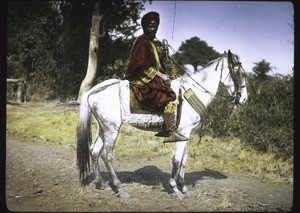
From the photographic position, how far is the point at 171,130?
6.04 metres

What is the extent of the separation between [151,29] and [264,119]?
257 inches

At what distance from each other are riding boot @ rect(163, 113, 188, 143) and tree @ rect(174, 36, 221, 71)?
3416 cm

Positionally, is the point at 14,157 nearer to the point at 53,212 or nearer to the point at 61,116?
the point at 53,212

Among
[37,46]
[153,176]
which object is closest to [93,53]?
[37,46]

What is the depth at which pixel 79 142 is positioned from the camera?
6.17 m

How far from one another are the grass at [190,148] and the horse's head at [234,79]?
8.81 feet

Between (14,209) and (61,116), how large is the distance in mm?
9049

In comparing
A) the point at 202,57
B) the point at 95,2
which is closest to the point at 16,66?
the point at 95,2

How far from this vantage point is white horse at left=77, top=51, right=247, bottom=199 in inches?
239

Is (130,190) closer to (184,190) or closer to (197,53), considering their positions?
(184,190)

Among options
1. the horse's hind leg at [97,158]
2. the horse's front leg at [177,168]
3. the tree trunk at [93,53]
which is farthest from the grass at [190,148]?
the horse's hind leg at [97,158]

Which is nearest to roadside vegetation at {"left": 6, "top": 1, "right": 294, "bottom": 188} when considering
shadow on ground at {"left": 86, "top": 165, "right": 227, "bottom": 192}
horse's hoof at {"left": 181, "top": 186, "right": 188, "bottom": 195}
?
shadow on ground at {"left": 86, "top": 165, "right": 227, "bottom": 192}

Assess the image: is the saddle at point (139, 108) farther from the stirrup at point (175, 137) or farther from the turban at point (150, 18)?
the turban at point (150, 18)

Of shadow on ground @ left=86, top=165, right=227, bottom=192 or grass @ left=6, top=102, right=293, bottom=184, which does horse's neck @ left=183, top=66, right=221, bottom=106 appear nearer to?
shadow on ground @ left=86, top=165, right=227, bottom=192
